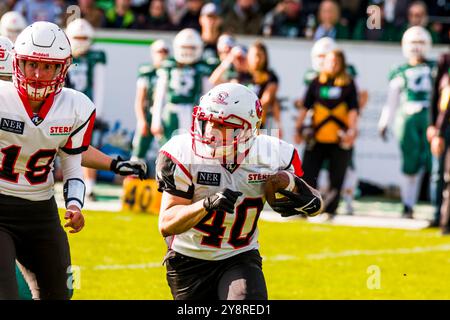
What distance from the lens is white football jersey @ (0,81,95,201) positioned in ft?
17.7


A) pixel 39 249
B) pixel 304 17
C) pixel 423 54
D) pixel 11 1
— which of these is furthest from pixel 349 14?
pixel 39 249

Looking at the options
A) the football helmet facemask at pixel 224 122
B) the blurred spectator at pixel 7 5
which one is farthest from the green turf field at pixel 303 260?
the blurred spectator at pixel 7 5

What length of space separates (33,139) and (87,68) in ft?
22.4

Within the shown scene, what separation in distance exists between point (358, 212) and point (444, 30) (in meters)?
2.80

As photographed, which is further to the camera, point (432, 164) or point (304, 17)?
point (304, 17)

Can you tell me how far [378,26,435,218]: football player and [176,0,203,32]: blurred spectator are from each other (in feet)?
9.22

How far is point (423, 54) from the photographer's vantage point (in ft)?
38.6

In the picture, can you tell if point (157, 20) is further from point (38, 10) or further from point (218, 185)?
point (218, 185)

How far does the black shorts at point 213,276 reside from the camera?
16.8 feet

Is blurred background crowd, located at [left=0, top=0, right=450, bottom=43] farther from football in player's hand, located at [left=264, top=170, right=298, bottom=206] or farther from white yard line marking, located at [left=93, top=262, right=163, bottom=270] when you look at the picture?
football in player's hand, located at [left=264, top=170, right=298, bottom=206]

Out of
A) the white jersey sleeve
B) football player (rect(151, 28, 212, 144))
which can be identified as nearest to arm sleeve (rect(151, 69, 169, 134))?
football player (rect(151, 28, 212, 144))

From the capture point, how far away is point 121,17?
1373 centimetres
